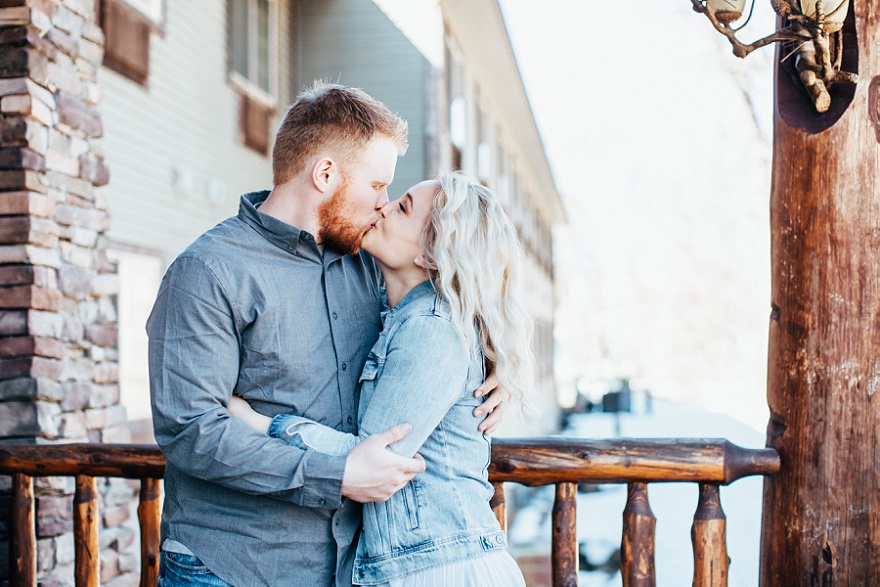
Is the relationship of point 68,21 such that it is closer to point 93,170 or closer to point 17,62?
point 17,62

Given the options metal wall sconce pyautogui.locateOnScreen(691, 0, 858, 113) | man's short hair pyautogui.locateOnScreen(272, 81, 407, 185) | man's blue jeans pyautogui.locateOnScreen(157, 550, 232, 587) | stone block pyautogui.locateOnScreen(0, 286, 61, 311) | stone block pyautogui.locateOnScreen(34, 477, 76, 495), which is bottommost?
stone block pyautogui.locateOnScreen(34, 477, 76, 495)

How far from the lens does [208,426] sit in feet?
6.67

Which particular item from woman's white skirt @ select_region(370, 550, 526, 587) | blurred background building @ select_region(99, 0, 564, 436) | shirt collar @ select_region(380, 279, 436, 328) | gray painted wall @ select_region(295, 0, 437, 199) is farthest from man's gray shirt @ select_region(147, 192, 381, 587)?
gray painted wall @ select_region(295, 0, 437, 199)

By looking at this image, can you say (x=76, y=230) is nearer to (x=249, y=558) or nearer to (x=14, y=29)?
(x=14, y=29)

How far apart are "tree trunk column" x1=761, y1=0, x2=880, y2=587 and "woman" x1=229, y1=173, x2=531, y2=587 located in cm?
93

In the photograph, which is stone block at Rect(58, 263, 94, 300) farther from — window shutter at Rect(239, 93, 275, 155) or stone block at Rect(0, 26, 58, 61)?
window shutter at Rect(239, 93, 275, 155)

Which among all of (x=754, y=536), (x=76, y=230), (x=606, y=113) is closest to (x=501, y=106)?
(x=754, y=536)

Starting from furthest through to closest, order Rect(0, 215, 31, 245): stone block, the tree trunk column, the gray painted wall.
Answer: the gray painted wall < Rect(0, 215, 31, 245): stone block < the tree trunk column

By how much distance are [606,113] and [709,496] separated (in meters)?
36.1

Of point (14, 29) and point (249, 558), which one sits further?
point (14, 29)

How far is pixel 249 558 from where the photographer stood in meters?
2.17

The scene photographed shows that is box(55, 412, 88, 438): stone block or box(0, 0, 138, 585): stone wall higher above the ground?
box(0, 0, 138, 585): stone wall

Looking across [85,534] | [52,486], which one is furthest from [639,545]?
[52,486]

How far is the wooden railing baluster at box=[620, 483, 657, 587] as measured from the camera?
2809mm
